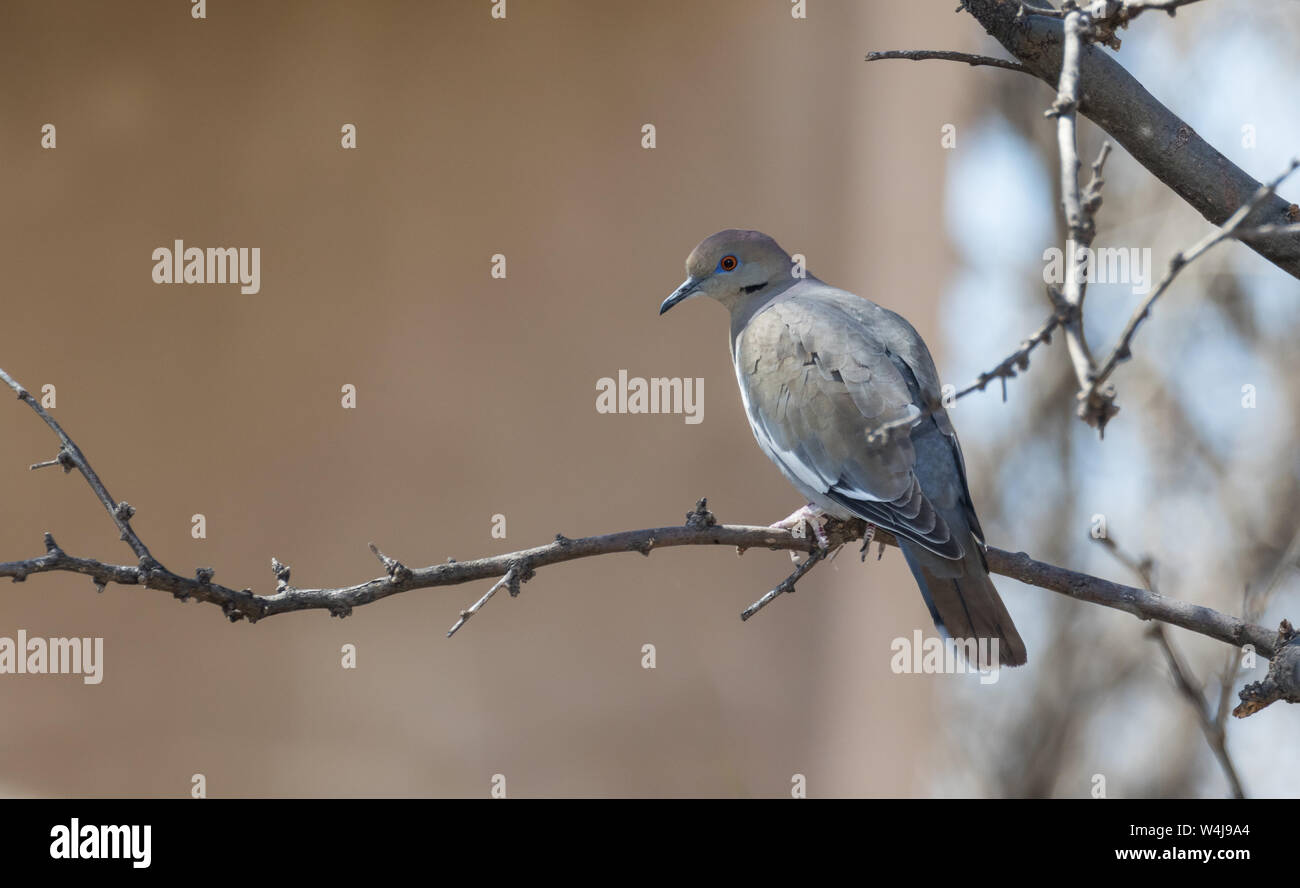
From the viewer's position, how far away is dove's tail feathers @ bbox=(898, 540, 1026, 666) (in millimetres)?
2848

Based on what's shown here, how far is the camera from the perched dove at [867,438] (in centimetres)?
288

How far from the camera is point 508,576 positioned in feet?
7.79

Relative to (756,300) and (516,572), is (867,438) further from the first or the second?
(756,300)

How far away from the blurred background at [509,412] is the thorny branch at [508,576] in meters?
3.04

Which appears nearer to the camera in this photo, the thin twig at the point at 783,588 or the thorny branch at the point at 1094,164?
the thorny branch at the point at 1094,164

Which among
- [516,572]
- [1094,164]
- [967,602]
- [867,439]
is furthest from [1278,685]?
[516,572]

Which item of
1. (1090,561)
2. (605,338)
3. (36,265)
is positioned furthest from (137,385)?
(1090,561)

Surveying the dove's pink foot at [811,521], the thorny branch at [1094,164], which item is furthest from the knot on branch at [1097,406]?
the dove's pink foot at [811,521]

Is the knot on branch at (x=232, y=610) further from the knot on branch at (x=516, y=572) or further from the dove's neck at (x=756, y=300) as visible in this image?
the dove's neck at (x=756, y=300)

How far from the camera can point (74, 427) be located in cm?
568

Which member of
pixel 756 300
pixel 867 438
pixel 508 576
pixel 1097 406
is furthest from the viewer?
pixel 756 300

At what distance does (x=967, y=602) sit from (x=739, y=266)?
1.57 metres

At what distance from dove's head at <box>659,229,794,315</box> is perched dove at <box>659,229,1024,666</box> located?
26cm

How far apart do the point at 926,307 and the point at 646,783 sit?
2.98 metres
